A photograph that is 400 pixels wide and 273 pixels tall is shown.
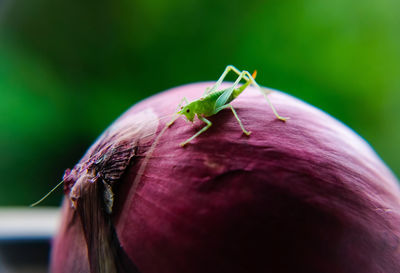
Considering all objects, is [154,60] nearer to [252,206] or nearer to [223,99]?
[223,99]

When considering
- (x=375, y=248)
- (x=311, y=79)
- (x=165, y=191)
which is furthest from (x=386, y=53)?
(x=165, y=191)

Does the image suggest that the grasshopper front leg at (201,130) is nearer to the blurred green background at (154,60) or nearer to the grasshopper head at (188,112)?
the grasshopper head at (188,112)

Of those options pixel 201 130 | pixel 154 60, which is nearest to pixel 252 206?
pixel 201 130

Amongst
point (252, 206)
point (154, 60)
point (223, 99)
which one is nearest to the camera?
point (252, 206)

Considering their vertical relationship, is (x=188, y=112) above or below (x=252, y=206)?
above

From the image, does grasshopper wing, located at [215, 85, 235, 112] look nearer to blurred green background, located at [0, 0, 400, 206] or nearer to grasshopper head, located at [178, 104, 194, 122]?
grasshopper head, located at [178, 104, 194, 122]

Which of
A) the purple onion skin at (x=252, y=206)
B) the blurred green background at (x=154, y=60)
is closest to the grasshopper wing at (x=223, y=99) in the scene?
the purple onion skin at (x=252, y=206)

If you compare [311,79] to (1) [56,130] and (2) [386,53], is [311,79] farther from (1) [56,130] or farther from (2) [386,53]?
(1) [56,130]

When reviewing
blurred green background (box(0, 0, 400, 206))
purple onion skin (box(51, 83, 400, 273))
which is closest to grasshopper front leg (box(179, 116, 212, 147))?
purple onion skin (box(51, 83, 400, 273))
